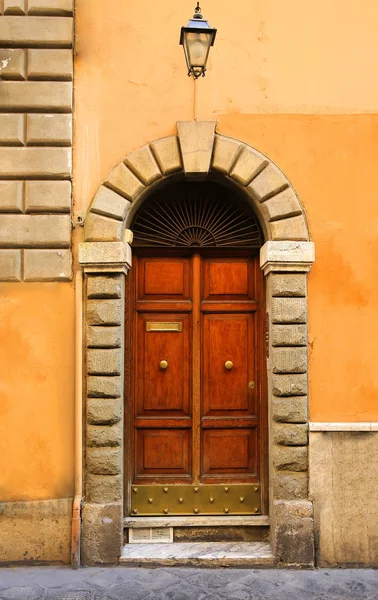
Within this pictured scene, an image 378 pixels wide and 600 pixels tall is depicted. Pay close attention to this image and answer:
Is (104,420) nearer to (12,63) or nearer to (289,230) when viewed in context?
(289,230)

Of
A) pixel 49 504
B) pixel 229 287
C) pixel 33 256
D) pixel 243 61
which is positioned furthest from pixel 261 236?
pixel 49 504

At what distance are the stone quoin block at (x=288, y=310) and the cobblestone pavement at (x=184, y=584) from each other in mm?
2120

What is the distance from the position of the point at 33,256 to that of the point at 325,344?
8.89ft

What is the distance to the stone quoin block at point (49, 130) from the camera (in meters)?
5.23

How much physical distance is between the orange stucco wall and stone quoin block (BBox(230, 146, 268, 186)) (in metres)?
1.82

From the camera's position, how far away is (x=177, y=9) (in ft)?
17.7

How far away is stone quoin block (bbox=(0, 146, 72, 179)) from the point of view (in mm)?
5211

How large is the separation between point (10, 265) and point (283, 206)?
2.48 meters

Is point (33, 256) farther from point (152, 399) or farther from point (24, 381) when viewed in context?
point (152, 399)

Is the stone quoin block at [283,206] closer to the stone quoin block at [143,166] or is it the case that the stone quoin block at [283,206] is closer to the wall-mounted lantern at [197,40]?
the stone quoin block at [143,166]

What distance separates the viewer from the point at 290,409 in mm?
5109

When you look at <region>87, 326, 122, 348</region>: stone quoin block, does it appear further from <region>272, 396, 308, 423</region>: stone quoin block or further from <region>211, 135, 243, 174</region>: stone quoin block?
<region>211, 135, 243, 174</region>: stone quoin block

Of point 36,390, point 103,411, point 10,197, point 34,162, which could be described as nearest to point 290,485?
point 103,411

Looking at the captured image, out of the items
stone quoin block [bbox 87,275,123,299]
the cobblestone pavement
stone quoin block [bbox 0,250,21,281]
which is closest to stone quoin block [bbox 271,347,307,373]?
stone quoin block [bbox 87,275,123,299]
